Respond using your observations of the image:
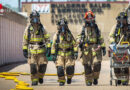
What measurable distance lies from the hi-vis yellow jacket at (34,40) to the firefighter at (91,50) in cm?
118

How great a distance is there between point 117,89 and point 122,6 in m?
56.7

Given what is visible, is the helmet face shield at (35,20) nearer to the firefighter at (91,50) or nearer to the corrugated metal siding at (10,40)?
the firefighter at (91,50)

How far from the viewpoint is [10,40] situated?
30.5 m

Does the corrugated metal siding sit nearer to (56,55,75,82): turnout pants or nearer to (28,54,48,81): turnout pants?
(28,54,48,81): turnout pants

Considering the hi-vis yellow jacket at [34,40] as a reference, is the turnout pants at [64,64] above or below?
below

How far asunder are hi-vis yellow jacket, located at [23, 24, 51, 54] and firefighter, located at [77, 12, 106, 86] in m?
Answer: 1.18

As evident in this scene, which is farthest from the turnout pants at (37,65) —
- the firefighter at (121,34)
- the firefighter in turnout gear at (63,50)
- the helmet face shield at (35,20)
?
the firefighter at (121,34)

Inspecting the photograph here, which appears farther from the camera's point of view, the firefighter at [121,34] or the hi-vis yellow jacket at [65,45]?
the hi-vis yellow jacket at [65,45]

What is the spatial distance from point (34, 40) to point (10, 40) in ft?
56.1

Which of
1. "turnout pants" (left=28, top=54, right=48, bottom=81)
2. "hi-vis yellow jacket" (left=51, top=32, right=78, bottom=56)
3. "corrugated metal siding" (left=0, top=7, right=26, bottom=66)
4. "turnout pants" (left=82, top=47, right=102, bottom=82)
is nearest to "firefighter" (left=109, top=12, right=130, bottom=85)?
"turnout pants" (left=82, top=47, right=102, bottom=82)

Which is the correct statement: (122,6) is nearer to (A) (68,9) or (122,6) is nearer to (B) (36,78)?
(A) (68,9)

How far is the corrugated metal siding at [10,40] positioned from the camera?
27098 millimetres

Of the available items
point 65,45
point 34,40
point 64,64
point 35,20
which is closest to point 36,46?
point 34,40

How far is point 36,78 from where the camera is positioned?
1351 cm
